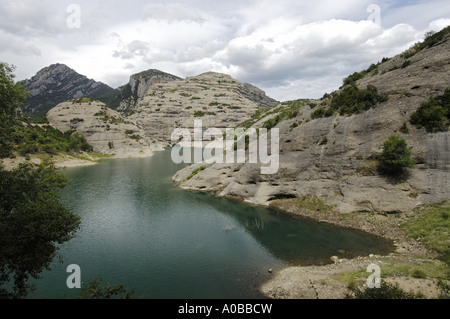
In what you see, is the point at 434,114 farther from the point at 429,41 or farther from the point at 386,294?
the point at 386,294

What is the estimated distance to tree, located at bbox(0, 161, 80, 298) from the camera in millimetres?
17503

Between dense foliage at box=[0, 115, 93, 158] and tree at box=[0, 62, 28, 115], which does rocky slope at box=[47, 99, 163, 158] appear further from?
tree at box=[0, 62, 28, 115]

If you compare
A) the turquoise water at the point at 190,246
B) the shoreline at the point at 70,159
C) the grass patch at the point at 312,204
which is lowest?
the turquoise water at the point at 190,246

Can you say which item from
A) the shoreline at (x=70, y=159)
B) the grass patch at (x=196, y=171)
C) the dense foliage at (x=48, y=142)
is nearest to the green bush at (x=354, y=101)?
the grass patch at (x=196, y=171)

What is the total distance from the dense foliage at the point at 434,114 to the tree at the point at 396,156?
4.36 meters

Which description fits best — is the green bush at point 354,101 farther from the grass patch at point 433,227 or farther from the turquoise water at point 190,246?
the turquoise water at point 190,246

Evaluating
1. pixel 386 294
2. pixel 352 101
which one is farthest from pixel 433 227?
pixel 352 101

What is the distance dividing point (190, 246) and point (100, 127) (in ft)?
464

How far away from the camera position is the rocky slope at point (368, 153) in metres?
36.8

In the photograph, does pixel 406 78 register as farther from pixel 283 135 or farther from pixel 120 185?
pixel 120 185

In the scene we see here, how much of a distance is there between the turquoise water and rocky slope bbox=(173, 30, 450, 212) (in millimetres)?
6802

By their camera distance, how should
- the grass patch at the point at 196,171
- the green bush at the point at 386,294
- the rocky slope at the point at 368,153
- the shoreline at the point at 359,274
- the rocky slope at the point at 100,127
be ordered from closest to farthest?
the green bush at the point at 386,294 → the shoreline at the point at 359,274 → the rocky slope at the point at 368,153 → the grass patch at the point at 196,171 → the rocky slope at the point at 100,127

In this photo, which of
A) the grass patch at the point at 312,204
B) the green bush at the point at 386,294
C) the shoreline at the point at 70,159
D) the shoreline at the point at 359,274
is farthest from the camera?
the shoreline at the point at 70,159

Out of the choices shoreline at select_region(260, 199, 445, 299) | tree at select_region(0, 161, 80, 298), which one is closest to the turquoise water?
shoreline at select_region(260, 199, 445, 299)
